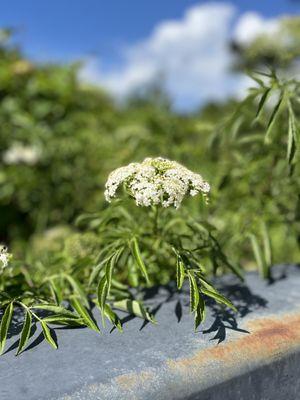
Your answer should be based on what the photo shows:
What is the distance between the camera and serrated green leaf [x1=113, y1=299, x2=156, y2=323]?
1.49m

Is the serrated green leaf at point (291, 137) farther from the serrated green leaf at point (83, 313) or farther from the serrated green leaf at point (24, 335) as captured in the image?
the serrated green leaf at point (24, 335)

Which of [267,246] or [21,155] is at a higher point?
[21,155]

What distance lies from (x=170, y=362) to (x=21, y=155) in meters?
3.07

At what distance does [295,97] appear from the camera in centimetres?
A: 176

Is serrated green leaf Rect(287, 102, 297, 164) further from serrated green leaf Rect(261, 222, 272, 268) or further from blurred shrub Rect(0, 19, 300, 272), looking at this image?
blurred shrub Rect(0, 19, 300, 272)

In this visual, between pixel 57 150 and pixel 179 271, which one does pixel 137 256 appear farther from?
pixel 57 150

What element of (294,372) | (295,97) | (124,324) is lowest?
(294,372)

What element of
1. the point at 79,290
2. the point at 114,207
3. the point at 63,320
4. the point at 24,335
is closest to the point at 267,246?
the point at 114,207

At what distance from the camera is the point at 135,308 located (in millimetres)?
1521

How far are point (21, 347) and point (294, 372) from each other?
0.72 metres

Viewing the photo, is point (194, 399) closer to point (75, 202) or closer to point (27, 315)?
point (27, 315)

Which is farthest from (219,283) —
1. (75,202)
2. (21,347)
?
(75,202)

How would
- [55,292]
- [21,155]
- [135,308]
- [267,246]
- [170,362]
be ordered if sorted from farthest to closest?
[21,155]
[267,246]
[55,292]
[135,308]
[170,362]

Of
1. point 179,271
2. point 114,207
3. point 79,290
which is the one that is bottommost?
point 79,290
